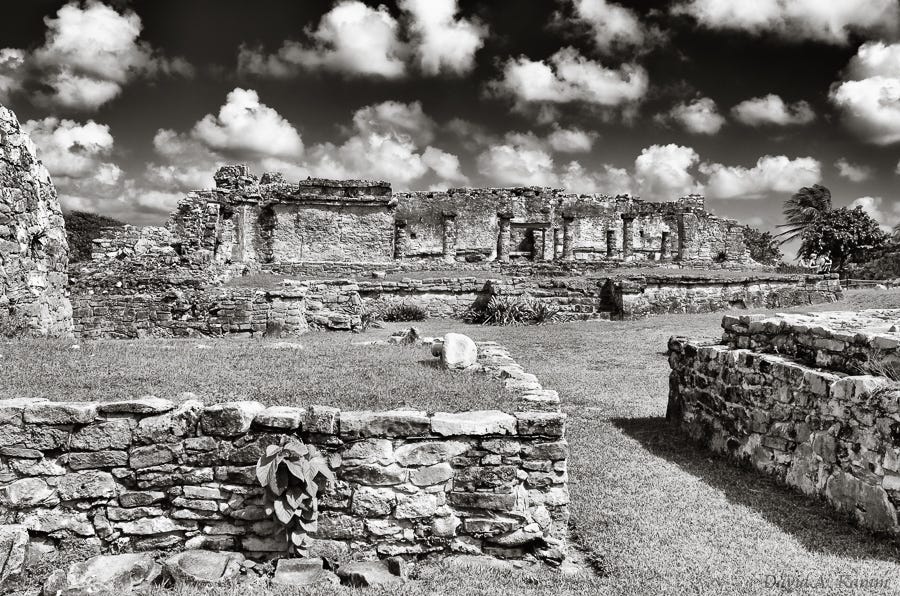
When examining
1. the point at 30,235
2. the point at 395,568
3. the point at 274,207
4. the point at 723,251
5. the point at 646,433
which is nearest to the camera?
the point at 395,568

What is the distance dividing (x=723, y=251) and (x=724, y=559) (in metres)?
33.4

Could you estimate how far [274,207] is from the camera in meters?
27.9

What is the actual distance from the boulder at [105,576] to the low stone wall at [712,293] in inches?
623

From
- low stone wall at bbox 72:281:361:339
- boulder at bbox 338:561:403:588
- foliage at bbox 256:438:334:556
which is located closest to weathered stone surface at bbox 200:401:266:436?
foliage at bbox 256:438:334:556

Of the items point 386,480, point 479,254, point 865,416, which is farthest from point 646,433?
point 479,254

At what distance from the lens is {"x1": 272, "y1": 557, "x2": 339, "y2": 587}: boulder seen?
3851 millimetres

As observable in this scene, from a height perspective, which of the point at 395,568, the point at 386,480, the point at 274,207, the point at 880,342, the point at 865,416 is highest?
the point at 274,207

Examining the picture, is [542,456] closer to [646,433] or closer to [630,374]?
[646,433]

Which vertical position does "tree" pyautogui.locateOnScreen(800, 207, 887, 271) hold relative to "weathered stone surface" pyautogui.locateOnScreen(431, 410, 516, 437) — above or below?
above

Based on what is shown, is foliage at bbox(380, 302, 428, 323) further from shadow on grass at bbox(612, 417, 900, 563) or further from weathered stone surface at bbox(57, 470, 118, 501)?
weathered stone surface at bbox(57, 470, 118, 501)

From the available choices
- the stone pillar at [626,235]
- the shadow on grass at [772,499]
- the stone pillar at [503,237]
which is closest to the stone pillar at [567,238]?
the stone pillar at [626,235]

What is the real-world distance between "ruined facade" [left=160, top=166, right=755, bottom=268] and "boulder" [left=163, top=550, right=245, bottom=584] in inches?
779

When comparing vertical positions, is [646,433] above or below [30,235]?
below

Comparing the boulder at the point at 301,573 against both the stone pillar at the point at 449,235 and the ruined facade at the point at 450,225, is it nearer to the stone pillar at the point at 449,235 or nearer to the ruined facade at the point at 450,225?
Result: the ruined facade at the point at 450,225
